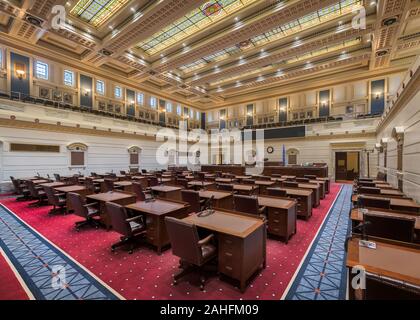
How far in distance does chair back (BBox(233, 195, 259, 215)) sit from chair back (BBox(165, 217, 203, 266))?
1744mm

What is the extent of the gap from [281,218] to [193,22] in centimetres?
1183

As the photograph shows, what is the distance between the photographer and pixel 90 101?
15180 millimetres

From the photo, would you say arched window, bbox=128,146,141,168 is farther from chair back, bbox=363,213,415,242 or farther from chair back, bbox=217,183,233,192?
chair back, bbox=363,213,415,242

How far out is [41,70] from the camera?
1282cm

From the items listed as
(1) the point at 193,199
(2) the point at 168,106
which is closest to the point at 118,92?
(2) the point at 168,106

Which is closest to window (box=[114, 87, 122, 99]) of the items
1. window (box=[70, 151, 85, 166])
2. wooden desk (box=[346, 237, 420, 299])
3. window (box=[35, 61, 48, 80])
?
window (box=[35, 61, 48, 80])

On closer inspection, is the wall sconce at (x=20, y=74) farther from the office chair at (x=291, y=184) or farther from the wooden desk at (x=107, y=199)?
the office chair at (x=291, y=184)

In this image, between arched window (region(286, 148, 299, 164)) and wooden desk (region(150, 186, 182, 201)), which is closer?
wooden desk (region(150, 186, 182, 201))

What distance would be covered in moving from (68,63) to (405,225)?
17948mm

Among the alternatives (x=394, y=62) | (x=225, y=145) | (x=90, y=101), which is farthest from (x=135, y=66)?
(x=394, y=62)

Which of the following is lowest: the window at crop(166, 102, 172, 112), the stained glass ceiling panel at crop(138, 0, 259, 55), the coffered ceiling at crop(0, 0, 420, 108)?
the window at crop(166, 102, 172, 112)

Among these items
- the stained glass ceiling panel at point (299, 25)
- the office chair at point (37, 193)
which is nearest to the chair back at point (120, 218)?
the office chair at point (37, 193)

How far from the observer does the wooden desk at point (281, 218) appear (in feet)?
12.4

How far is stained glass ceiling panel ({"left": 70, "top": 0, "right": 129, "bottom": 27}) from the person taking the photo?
9.80 m
